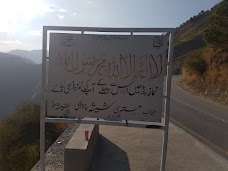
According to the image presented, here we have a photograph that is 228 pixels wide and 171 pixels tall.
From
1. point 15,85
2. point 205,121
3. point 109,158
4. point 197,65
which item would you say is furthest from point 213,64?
point 15,85

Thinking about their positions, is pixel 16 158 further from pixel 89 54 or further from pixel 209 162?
pixel 89 54

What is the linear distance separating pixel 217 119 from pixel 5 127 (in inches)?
464

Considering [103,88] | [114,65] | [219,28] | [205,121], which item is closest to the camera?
[114,65]

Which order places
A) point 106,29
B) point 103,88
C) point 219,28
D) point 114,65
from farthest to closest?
point 219,28
point 103,88
point 114,65
point 106,29

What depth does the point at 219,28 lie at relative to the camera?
1069 inches

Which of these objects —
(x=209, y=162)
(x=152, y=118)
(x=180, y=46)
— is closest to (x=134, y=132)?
(x=209, y=162)

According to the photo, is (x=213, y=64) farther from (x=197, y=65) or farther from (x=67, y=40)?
(x=67, y=40)

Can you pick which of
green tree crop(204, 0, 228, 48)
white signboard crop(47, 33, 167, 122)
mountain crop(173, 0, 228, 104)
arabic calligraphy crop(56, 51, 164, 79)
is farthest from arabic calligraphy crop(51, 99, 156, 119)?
green tree crop(204, 0, 228, 48)

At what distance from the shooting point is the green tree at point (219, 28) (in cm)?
2675

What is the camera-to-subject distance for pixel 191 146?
10.4 m

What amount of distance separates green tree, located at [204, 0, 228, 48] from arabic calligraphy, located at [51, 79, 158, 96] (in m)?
22.8

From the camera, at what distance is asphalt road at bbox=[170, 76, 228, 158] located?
1151 centimetres

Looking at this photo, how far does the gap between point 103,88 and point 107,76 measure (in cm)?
24

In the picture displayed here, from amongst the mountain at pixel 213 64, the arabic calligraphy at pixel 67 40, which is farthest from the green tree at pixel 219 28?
the arabic calligraphy at pixel 67 40
